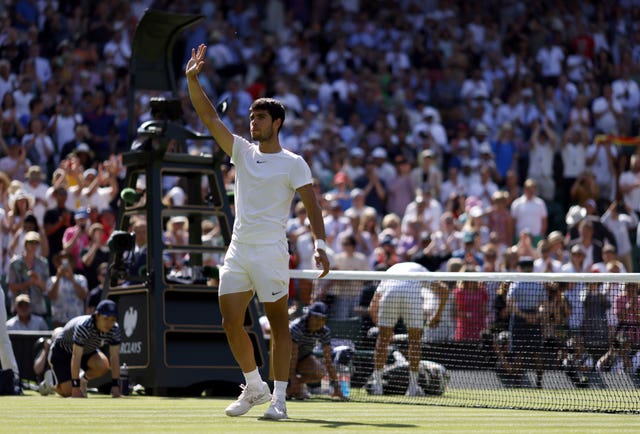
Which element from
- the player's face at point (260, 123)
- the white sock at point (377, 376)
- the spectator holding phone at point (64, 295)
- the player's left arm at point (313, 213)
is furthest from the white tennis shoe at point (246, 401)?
the spectator holding phone at point (64, 295)

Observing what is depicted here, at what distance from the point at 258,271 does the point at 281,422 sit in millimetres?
1085

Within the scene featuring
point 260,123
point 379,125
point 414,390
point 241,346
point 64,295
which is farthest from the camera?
point 379,125

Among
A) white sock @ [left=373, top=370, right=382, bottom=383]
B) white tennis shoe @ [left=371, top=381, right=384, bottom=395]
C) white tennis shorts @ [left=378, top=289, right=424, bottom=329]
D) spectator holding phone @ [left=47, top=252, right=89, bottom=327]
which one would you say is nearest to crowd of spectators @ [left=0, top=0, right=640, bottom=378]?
spectator holding phone @ [left=47, top=252, right=89, bottom=327]

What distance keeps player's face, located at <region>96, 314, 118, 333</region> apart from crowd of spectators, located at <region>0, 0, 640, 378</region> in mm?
2576

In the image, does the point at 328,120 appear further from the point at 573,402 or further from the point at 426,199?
the point at 573,402

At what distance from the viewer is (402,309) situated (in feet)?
47.1

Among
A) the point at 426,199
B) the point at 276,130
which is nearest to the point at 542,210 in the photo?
the point at 426,199

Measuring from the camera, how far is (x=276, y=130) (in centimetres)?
991

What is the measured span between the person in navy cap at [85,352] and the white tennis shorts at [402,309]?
2743mm

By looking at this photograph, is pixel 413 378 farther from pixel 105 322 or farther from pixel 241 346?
pixel 241 346

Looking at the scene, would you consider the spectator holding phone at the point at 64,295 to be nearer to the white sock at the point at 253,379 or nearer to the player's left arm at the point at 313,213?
the white sock at the point at 253,379

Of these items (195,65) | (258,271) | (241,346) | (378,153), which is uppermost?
(378,153)

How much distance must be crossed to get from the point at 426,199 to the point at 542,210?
1940 mm

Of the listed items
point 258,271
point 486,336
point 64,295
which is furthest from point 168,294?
point 258,271
